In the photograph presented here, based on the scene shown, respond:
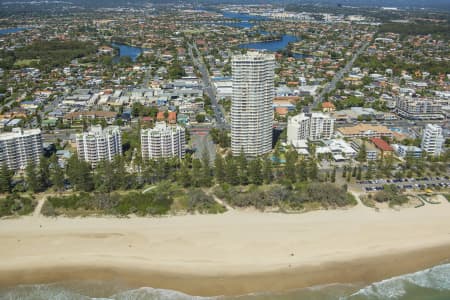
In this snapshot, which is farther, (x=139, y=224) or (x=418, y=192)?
(x=418, y=192)

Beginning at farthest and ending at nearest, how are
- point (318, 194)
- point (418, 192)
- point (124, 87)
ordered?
point (124, 87), point (418, 192), point (318, 194)

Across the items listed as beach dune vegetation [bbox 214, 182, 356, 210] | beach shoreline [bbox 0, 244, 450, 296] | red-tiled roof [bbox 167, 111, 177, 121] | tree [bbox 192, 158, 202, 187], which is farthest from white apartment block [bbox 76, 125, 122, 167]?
beach shoreline [bbox 0, 244, 450, 296]

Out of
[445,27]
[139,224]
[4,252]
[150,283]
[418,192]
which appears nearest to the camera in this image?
[150,283]

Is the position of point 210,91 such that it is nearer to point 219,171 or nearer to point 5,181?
point 219,171

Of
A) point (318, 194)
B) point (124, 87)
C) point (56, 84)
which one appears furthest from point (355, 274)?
point (56, 84)

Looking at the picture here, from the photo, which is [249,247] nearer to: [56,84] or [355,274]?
[355,274]

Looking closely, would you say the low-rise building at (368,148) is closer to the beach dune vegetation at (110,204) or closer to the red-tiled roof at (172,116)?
the beach dune vegetation at (110,204)
